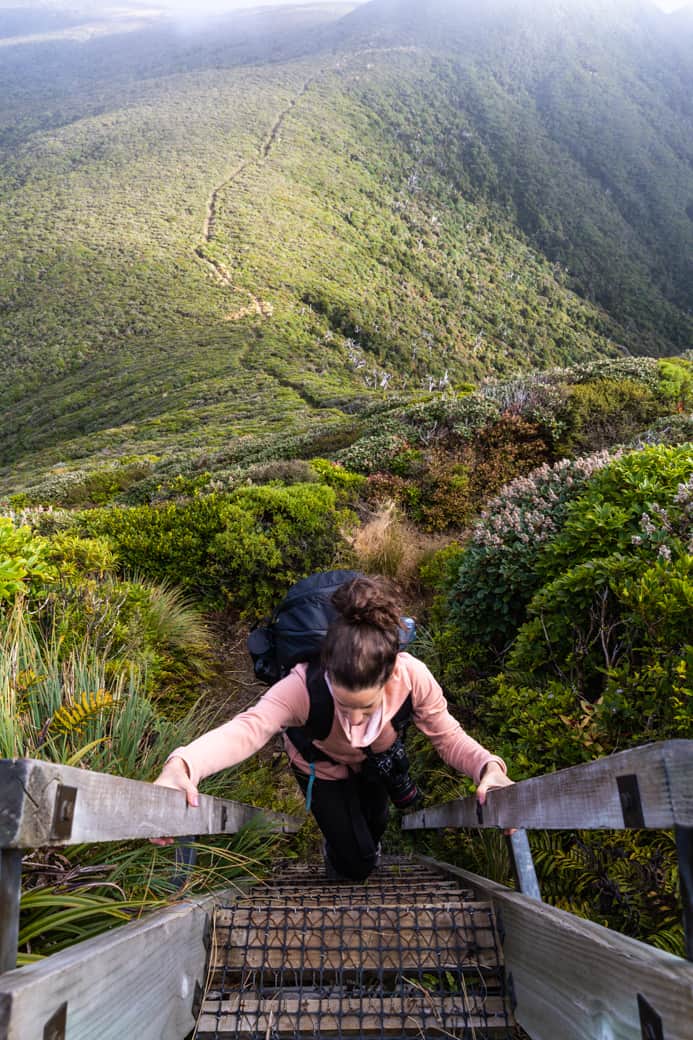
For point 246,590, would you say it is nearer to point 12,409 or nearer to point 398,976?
point 398,976

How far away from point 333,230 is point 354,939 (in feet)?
268

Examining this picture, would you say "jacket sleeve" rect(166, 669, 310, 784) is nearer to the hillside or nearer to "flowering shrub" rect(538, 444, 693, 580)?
"flowering shrub" rect(538, 444, 693, 580)

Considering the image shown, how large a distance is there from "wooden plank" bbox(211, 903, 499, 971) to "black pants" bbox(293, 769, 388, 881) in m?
0.51

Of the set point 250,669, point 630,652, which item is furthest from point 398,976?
point 250,669

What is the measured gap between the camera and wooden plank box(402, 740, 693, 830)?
0.98m

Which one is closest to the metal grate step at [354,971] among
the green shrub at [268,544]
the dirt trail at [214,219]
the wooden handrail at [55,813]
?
Result: the wooden handrail at [55,813]

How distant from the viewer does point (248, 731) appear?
2.04 meters

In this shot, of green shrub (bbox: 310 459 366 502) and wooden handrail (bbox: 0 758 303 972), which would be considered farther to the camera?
green shrub (bbox: 310 459 366 502)

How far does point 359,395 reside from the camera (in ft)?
129

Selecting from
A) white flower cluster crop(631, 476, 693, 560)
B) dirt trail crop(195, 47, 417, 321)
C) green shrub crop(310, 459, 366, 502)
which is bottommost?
white flower cluster crop(631, 476, 693, 560)

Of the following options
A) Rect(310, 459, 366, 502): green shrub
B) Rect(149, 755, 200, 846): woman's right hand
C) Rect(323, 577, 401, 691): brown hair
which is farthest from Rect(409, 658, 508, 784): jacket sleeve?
Rect(310, 459, 366, 502): green shrub

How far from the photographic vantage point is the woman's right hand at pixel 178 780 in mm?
1753

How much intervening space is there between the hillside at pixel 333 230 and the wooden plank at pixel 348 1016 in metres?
16.2

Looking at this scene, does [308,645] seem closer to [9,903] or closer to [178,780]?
[178,780]
